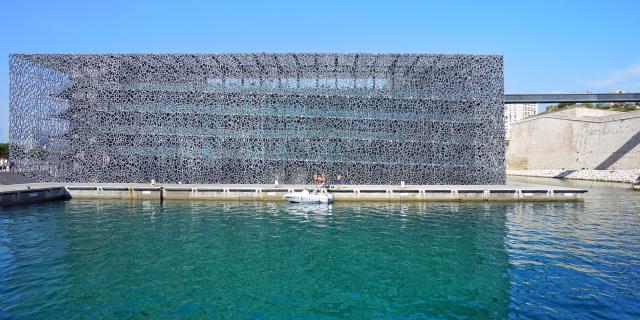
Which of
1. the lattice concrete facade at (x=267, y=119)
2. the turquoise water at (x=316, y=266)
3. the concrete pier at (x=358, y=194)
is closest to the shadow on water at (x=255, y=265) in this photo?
the turquoise water at (x=316, y=266)

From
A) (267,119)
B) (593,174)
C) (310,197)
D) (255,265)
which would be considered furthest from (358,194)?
(593,174)

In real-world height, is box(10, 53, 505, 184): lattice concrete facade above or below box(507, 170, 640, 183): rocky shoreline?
above

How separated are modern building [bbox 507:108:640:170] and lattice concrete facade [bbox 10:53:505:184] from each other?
36683mm

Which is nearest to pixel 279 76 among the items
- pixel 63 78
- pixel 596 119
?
pixel 63 78

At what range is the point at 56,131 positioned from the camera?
35.5 m

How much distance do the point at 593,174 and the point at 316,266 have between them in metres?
61.1

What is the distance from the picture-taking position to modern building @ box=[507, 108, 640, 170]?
5644 centimetres

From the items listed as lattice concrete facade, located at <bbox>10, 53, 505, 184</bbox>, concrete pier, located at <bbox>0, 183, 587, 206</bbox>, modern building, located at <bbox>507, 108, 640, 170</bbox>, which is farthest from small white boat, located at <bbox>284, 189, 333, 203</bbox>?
modern building, located at <bbox>507, 108, 640, 170</bbox>

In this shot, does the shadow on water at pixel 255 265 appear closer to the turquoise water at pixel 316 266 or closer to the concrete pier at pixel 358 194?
the turquoise water at pixel 316 266

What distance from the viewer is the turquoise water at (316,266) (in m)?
9.49

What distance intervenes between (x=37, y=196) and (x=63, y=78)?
1433 centimetres

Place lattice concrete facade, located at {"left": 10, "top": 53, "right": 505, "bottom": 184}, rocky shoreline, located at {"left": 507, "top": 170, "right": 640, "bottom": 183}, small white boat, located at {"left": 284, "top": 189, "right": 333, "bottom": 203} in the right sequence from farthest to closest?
rocky shoreline, located at {"left": 507, "top": 170, "right": 640, "bottom": 183}, lattice concrete facade, located at {"left": 10, "top": 53, "right": 505, "bottom": 184}, small white boat, located at {"left": 284, "top": 189, "right": 333, "bottom": 203}

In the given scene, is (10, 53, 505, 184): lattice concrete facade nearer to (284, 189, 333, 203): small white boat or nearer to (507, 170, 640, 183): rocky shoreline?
(284, 189, 333, 203): small white boat

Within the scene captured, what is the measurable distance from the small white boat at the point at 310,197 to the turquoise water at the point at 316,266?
4752mm
